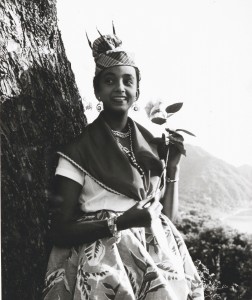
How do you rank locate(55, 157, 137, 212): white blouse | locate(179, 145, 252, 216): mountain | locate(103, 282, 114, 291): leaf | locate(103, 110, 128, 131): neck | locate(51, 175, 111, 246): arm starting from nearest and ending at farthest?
locate(103, 282, 114, 291): leaf
locate(51, 175, 111, 246): arm
locate(55, 157, 137, 212): white blouse
locate(103, 110, 128, 131): neck
locate(179, 145, 252, 216): mountain

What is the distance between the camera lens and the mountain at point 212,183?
133 inches

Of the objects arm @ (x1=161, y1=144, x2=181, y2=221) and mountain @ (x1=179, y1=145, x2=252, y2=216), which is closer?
arm @ (x1=161, y1=144, x2=181, y2=221)

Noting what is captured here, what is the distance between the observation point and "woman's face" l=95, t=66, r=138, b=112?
2363mm

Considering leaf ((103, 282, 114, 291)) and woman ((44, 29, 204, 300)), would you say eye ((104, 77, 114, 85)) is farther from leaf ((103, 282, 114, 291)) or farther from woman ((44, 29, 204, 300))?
leaf ((103, 282, 114, 291))

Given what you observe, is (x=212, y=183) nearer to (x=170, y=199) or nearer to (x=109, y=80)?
(x=170, y=199)

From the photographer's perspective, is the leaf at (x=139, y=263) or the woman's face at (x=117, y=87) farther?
the woman's face at (x=117, y=87)

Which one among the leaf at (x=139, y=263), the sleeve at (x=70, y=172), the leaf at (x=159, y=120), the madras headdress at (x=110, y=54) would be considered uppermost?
the madras headdress at (x=110, y=54)

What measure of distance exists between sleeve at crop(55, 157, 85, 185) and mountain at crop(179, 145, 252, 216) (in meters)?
1.17

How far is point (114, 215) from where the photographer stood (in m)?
2.28

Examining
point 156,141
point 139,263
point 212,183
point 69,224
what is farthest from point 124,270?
point 212,183

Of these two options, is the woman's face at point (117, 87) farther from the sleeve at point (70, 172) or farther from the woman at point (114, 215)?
the sleeve at point (70, 172)

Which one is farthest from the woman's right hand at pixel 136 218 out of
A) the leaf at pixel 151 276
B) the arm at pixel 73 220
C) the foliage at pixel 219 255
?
the foliage at pixel 219 255

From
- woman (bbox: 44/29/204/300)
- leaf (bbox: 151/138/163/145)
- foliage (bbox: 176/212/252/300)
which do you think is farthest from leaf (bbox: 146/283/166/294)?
foliage (bbox: 176/212/252/300)

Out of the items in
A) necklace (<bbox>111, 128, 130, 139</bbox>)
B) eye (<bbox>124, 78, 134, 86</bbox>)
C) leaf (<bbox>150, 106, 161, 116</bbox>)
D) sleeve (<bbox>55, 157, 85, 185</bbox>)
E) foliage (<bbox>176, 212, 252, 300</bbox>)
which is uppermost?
eye (<bbox>124, 78, 134, 86</bbox>)
